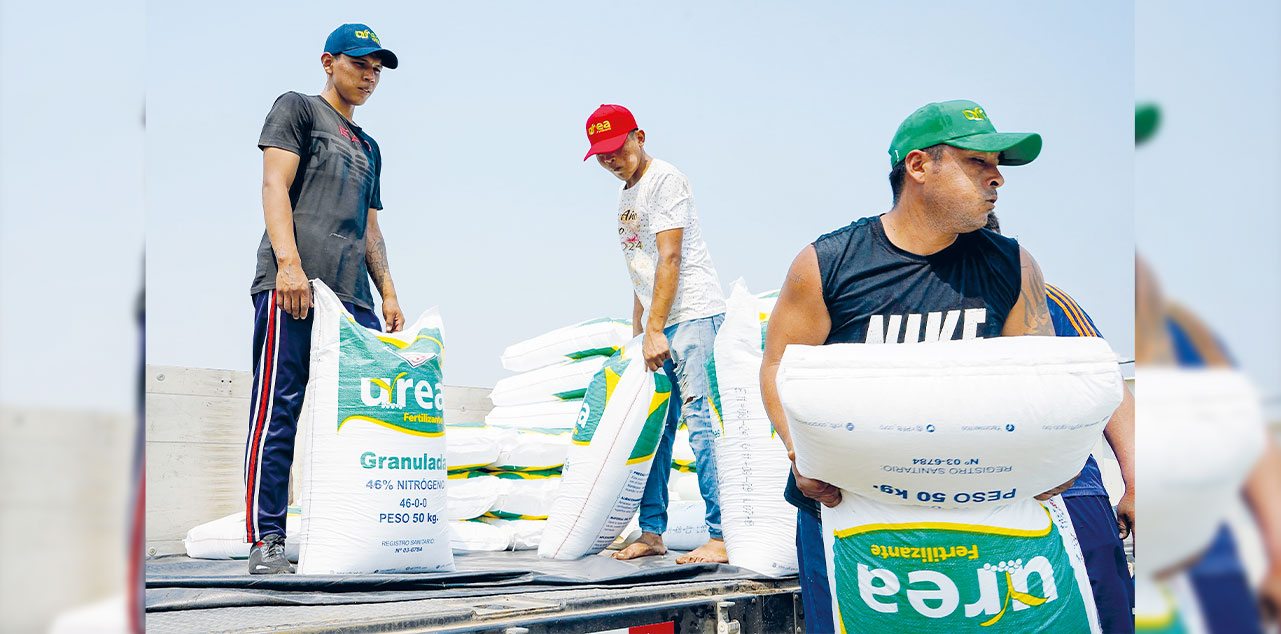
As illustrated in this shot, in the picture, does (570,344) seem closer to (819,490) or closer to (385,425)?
(385,425)

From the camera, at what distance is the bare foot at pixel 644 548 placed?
10.5 ft

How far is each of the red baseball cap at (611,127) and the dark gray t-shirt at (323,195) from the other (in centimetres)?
78

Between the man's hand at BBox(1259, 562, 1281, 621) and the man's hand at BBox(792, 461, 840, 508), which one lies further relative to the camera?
the man's hand at BBox(792, 461, 840, 508)

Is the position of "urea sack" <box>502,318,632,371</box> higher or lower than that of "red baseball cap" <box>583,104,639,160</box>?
lower

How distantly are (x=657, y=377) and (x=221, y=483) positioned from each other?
1719mm

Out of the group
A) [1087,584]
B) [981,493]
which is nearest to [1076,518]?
[1087,584]

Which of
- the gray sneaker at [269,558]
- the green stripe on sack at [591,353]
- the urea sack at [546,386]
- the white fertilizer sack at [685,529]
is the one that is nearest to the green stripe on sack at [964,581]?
the gray sneaker at [269,558]

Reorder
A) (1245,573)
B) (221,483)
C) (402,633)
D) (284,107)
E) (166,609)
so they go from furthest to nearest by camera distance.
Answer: (221,483)
(284,107)
(166,609)
(402,633)
(1245,573)

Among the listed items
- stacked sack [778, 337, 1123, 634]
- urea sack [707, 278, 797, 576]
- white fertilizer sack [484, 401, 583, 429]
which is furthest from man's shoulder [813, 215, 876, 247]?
white fertilizer sack [484, 401, 583, 429]

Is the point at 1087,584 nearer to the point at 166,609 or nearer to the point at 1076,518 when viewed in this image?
the point at 1076,518

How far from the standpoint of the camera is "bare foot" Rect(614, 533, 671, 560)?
3.20 metres

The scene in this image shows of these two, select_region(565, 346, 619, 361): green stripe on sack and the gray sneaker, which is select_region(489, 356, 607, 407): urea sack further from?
the gray sneaker

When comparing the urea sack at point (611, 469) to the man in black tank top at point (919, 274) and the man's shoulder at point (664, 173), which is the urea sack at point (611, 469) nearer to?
the man's shoulder at point (664, 173)

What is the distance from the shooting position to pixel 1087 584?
1.74 meters
